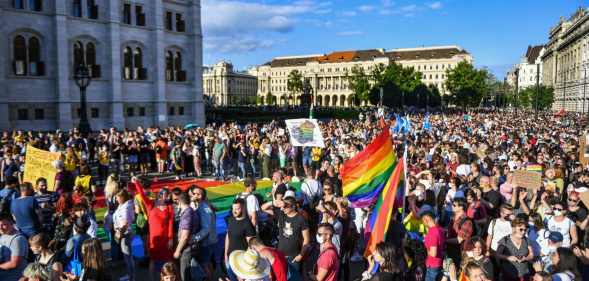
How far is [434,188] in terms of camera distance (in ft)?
33.2

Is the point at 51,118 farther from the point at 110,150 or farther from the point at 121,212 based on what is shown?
the point at 121,212

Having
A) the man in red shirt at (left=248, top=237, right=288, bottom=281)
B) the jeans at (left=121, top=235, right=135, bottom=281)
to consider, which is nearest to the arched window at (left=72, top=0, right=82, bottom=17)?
the jeans at (left=121, top=235, right=135, bottom=281)

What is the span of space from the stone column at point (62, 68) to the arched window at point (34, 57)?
3.52ft

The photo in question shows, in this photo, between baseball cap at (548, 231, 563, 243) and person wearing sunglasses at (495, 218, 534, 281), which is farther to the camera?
baseball cap at (548, 231, 563, 243)

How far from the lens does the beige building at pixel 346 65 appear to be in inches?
6009

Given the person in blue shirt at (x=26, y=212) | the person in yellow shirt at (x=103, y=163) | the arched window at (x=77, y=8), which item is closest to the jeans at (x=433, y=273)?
the person in blue shirt at (x=26, y=212)

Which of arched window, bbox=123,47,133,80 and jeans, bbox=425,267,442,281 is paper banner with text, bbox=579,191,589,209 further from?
arched window, bbox=123,47,133,80

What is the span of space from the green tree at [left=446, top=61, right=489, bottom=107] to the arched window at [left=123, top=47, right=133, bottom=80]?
7356cm

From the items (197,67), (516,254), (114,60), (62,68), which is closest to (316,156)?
(516,254)

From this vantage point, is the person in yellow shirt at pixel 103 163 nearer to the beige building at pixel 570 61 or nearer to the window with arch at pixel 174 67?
the window with arch at pixel 174 67

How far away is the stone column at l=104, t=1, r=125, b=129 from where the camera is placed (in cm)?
3531

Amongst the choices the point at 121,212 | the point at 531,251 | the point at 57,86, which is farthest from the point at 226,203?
the point at 57,86

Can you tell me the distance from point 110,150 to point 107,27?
754 inches

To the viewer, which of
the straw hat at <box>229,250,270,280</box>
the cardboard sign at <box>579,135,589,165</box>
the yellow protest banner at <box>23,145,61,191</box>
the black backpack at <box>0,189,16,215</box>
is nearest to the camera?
the straw hat at <box>229,250,270,280</box>
